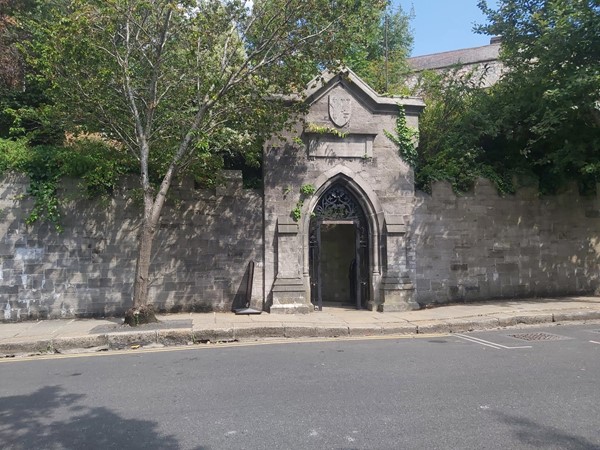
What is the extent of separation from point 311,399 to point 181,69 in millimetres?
7832

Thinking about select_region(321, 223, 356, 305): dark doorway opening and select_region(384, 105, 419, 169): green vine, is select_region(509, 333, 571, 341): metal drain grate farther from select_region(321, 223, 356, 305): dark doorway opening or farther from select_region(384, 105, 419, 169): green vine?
select_region(321, 223, 356, 305): dark doorway opening

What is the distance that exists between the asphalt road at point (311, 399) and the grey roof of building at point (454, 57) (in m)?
30.2

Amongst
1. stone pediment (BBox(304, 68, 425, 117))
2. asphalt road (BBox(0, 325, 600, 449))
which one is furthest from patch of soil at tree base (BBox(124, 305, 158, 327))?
stone pediment (BBox(304, 68, 425, 117))

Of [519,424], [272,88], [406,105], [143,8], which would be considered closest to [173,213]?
[272,88]

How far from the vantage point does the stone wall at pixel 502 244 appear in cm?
1307

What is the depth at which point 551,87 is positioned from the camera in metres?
12.1

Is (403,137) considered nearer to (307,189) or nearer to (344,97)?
(344,97)

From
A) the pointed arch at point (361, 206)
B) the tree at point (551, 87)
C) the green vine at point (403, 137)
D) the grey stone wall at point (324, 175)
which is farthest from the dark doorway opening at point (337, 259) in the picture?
the tree at point (551, 87)

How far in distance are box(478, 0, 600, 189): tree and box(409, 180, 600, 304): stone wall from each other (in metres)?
1.05

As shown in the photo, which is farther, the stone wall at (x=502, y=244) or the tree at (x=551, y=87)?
the stone wall at (x=502, y=244)

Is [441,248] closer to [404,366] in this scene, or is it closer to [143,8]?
[404,366]

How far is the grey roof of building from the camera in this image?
34281 mm

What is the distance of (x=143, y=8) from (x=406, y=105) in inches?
265

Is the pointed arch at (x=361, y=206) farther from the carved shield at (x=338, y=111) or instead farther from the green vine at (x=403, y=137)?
the green vine at (x=403, y=137)
